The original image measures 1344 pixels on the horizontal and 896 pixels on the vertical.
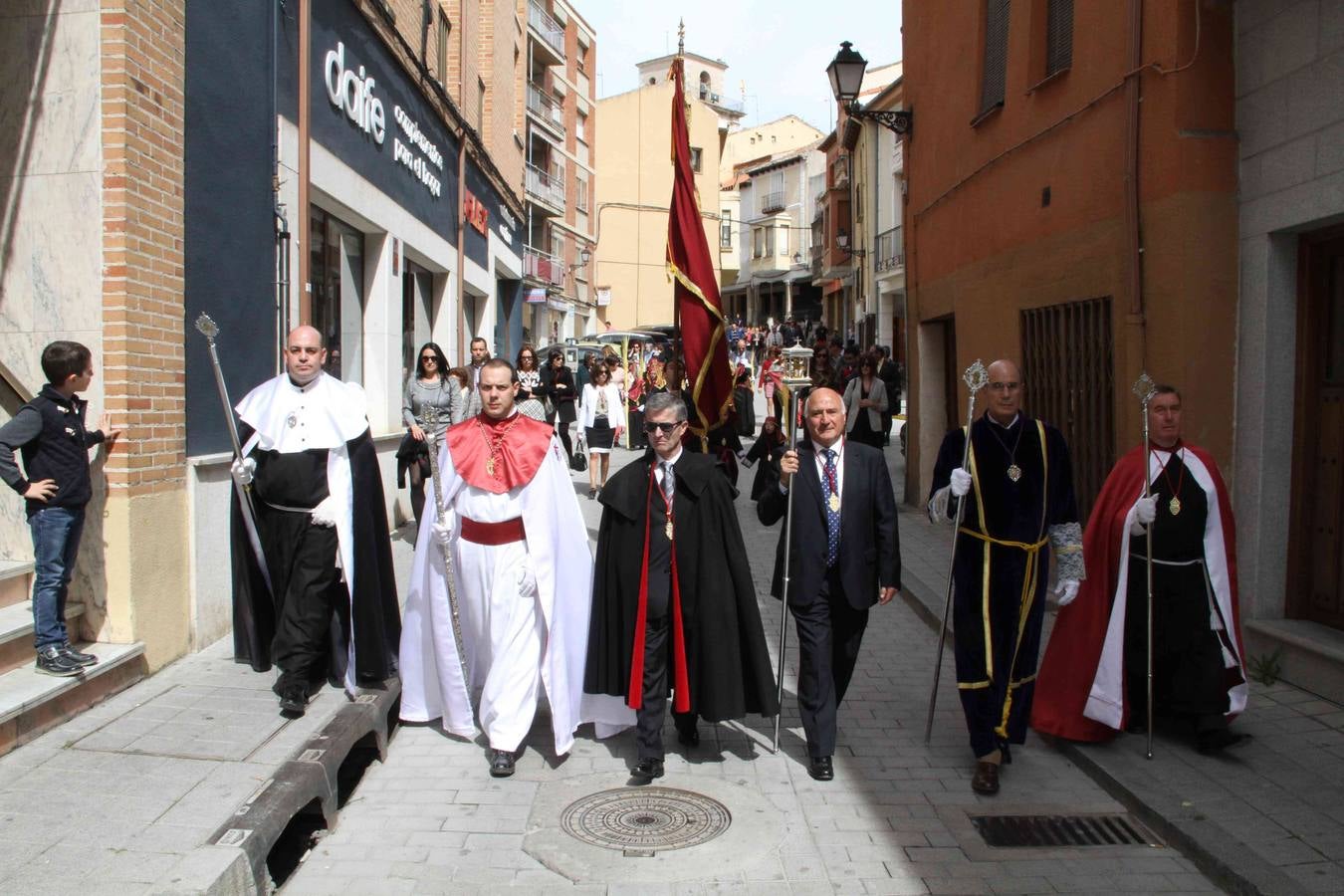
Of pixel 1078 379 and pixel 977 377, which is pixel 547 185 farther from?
pixel 977 377

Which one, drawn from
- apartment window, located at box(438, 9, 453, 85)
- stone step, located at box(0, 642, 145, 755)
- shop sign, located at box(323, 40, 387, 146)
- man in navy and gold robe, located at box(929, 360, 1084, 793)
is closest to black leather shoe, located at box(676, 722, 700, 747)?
man in navy and gold robe, located at box(929, 360, 1084, 793)

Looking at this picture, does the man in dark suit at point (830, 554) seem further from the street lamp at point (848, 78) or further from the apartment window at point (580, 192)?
the apartment window at point (580, 192)

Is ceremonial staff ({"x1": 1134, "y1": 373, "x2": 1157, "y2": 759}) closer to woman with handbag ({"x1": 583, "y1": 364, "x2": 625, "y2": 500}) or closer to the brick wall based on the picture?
the brick wall

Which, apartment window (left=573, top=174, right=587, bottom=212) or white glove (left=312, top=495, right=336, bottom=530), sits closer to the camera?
white glove (left=312, top=495, right=336, bottom=530)

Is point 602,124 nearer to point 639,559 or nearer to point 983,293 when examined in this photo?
point 983,293

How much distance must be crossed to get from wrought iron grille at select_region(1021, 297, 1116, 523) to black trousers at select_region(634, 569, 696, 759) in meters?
3.84

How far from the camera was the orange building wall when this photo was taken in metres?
6.96

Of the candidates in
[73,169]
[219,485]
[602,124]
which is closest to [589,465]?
[219,485]

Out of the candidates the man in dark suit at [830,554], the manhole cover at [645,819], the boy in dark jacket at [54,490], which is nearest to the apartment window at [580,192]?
the boy in dark jacket at [54,490]

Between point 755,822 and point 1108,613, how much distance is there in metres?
2.17

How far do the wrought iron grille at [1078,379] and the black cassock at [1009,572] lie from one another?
8.91 feet

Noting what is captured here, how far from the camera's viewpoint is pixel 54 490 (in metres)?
5.38

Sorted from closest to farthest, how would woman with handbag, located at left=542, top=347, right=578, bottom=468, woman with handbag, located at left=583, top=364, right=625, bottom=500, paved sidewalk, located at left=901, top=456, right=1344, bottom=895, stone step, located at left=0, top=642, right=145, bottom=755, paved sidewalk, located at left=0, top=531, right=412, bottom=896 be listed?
paved sidewalk, located at left=0, top=531, right=412, bottom=896 → paved sidewalk, located at left=901, top=456, right=1344, bottom=895 → stone step, located at left=0, top=642, right=145, bottom=755 → woman with handbag, located at left=583, top=364, right=625, bottom=500 → woman with handbag, located at left=542, top=347, right=578, bottom=468

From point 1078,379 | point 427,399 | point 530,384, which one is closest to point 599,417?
point 530,384
